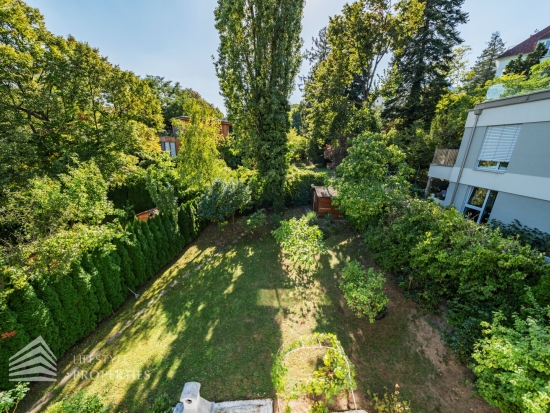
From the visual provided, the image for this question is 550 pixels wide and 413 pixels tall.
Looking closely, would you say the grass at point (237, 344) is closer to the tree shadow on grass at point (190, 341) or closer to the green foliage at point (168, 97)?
the tree shadow on grass at point (190, 341)

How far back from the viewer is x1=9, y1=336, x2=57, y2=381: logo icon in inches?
205

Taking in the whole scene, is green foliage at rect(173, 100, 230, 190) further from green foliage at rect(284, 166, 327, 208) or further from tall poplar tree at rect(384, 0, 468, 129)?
tall poplar tree at rect(384, 0, 468, 129)

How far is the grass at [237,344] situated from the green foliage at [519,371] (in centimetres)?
136

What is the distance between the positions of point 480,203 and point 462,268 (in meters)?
7.15

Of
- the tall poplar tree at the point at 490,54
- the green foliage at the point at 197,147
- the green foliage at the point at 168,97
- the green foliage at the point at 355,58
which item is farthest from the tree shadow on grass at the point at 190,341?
the tall poplar tree at the point at 490,54

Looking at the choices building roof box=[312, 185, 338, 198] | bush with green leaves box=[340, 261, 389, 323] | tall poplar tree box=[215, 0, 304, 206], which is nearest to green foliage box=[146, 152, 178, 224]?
tall poplar tree box=[215, 0, 304, 206]

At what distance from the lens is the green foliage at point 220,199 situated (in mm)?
11914

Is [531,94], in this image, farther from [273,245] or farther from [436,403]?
[273,245]

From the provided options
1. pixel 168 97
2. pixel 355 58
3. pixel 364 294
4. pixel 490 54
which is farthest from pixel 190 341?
pixel 490 54

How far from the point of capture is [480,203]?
411 inches

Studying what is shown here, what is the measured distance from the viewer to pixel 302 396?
5109 mm

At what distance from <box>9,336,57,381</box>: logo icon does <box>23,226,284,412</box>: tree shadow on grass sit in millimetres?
295

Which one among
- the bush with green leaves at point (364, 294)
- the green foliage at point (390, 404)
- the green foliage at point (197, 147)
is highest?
the green foliage at point (197, 147)

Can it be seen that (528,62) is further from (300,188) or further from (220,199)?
(220,199)
